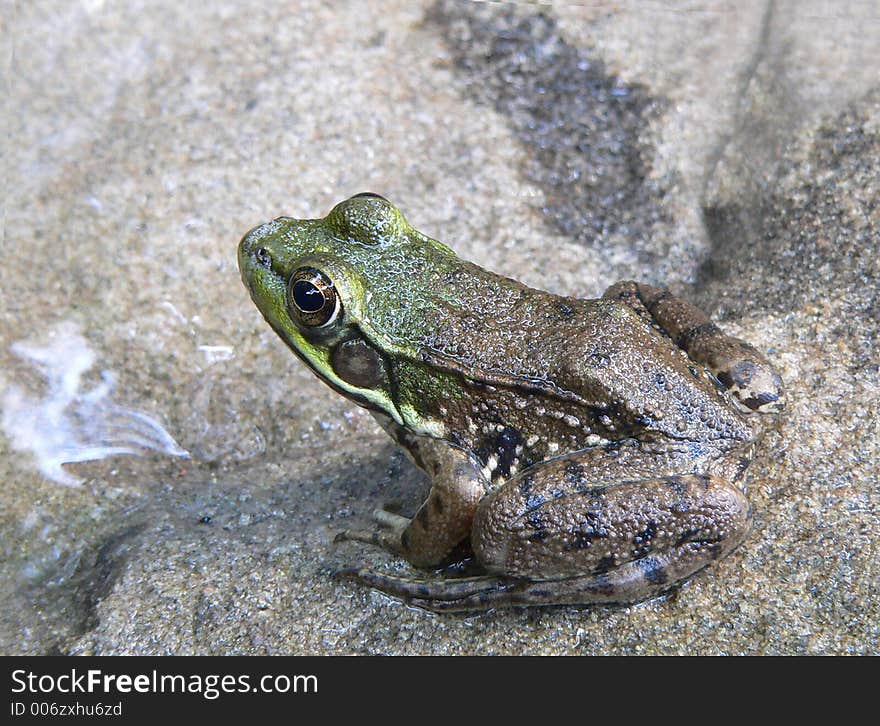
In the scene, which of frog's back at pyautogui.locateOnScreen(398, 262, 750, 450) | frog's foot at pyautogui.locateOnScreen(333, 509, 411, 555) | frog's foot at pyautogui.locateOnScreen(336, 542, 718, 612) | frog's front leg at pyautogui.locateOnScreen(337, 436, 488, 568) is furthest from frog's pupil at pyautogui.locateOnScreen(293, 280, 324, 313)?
frog's foot at pyautogui.locateOnScreen(336, 542, 718, 612)

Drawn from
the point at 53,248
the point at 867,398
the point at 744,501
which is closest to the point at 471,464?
the point at 744,501

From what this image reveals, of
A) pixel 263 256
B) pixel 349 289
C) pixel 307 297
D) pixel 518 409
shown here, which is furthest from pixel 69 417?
pixel 518 409

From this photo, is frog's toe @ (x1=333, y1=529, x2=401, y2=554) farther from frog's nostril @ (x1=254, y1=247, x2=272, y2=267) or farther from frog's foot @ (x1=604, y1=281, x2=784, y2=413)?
frog's foot @ (x1=604, y1=281, x2=784, y2=413)

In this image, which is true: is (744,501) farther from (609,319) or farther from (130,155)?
(130,155)

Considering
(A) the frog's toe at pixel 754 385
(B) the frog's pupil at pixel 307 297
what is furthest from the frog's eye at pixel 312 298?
(A) the frog's toe at pixel 754 385

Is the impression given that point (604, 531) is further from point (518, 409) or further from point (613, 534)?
point (518, 409)

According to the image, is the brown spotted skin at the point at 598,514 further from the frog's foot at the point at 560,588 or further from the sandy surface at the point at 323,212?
the sandy surface at the point at 323,212
